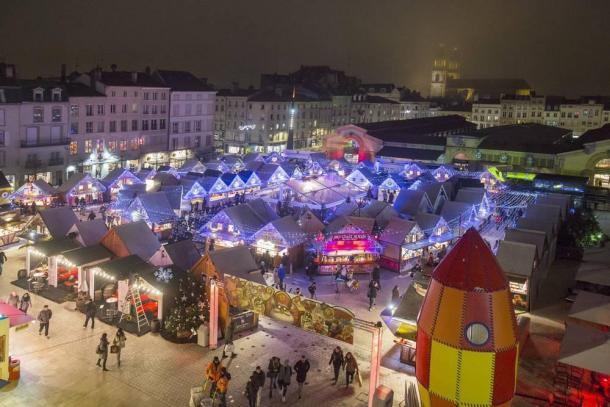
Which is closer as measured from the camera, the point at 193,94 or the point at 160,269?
the point at 160,269

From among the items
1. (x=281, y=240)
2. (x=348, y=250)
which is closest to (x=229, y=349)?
(x=281, y=240)

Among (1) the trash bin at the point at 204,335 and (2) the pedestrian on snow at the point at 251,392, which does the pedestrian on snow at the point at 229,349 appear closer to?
(1) the trash bin at the point at 204,335

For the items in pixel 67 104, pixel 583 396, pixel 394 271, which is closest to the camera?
pixel 583 396

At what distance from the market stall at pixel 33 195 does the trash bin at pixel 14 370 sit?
64.6 ft

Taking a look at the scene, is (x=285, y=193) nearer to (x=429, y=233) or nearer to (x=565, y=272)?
(x=429, y=233)

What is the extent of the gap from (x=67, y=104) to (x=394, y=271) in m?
31.1

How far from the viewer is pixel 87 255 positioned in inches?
812

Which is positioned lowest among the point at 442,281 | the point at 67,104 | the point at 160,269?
the point at 160,269

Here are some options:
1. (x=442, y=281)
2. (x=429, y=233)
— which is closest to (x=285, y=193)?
(x=429, y=233)

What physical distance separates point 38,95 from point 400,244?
30.5 m

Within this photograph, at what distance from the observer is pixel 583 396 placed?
1389cm

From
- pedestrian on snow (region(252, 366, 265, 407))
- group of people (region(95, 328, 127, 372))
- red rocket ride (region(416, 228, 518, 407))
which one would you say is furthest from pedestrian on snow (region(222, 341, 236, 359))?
red rocket ride (region(416, 228, 518, 407))

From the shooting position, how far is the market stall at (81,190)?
3391 cm

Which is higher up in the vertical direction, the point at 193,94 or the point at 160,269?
the point at 193,94
